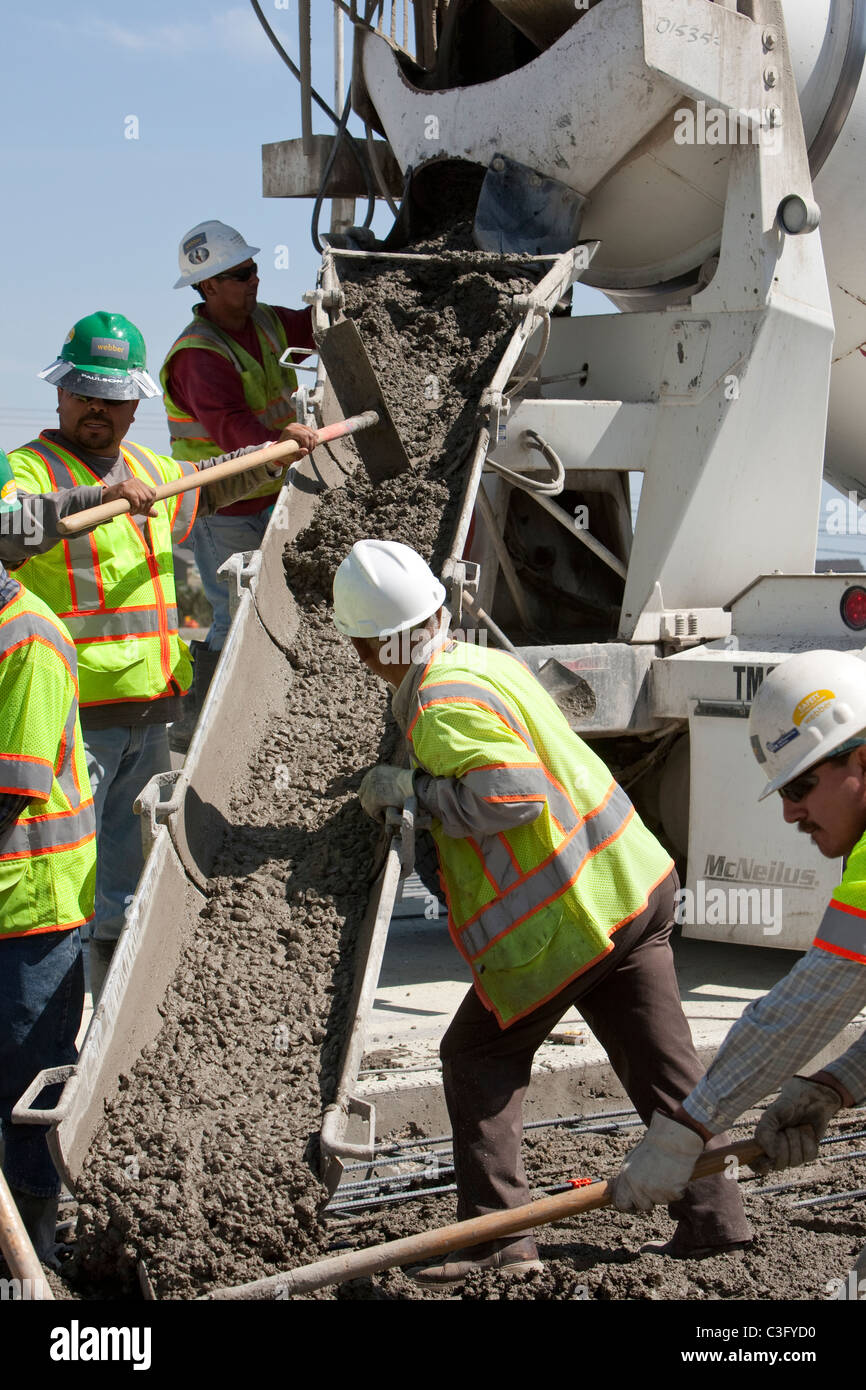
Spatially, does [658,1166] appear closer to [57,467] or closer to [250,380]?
[57,467]

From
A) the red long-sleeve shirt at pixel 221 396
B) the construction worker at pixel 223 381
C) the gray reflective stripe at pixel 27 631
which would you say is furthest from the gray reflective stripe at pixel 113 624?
the red long-sleeve shirt at pixel 221 396

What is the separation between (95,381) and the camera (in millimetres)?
3930

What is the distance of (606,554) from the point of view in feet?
16.8

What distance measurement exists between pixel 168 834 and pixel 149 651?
0.83 meters

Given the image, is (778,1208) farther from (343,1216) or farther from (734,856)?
(734,856)

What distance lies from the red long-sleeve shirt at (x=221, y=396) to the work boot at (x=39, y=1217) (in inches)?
101

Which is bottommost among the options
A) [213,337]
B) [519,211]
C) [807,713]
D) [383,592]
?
[807,713]

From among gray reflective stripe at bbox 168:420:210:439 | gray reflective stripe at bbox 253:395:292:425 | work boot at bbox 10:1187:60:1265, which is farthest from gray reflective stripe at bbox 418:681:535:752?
gray reflective stripe at bbox 168:420:210:439

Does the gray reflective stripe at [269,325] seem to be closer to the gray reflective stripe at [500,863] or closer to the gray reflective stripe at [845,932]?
the gray reflective stripe at [500,863]

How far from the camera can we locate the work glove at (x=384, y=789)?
3.13 m

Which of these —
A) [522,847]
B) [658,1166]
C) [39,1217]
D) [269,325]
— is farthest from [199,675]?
[658,1166]

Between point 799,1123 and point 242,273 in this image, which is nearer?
point 799,1123

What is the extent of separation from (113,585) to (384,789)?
4.08 feet

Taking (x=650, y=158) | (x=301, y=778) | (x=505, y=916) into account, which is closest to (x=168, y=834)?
(x=301, y=778)
